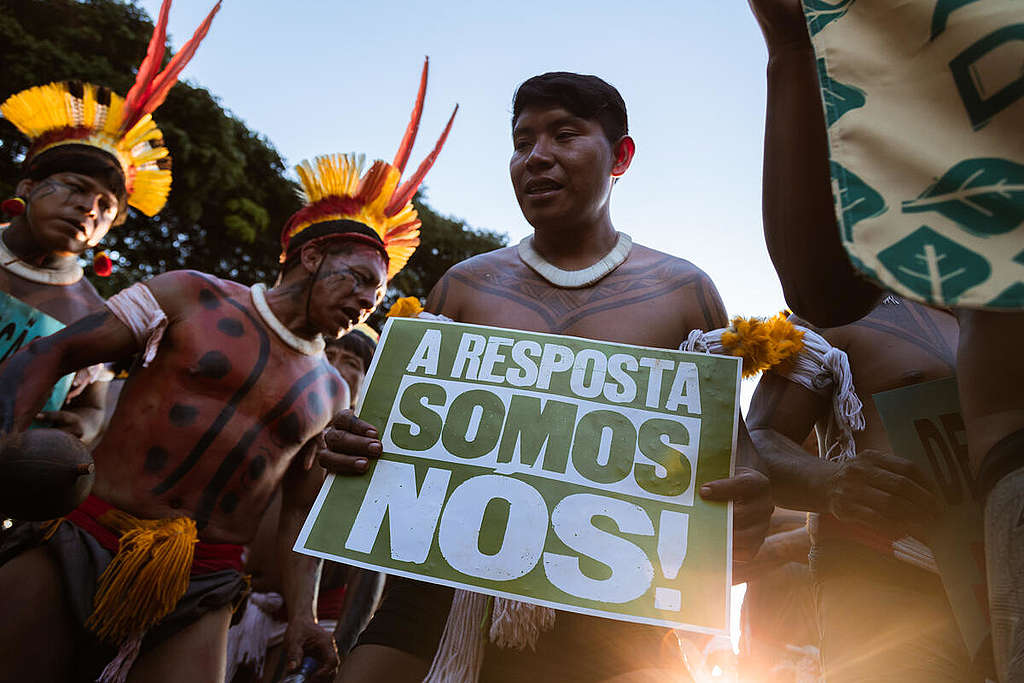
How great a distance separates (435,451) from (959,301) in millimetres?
1164

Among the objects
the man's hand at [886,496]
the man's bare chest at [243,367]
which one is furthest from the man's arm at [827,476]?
the man's bare chest at [243,367]

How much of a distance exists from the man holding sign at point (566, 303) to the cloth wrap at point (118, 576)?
103cm

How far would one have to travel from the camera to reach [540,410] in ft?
5.47

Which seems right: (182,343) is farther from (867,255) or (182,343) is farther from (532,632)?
(867,255)

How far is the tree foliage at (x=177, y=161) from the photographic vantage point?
12164 millimetres

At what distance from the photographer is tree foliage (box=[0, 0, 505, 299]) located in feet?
39.9

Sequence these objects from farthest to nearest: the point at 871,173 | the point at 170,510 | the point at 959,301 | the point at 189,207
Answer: the point at 189,207, the point at 170,510, the point at 871,173, the point at 959,301

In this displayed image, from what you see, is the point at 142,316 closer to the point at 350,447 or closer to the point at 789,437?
the point at 350,447

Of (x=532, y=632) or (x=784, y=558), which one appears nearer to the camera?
(x=532, y=632)

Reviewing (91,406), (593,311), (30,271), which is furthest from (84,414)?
(593,311)

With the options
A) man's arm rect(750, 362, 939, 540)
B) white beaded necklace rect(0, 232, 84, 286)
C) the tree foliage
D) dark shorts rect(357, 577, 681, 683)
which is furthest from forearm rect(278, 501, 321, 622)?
the tree foliage

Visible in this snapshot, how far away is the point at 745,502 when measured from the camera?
5.17 ft

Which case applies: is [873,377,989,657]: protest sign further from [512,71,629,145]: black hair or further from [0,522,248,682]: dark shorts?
[0,522,248,682]: dark shorts

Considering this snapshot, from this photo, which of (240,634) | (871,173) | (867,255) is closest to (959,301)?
(867,255)
